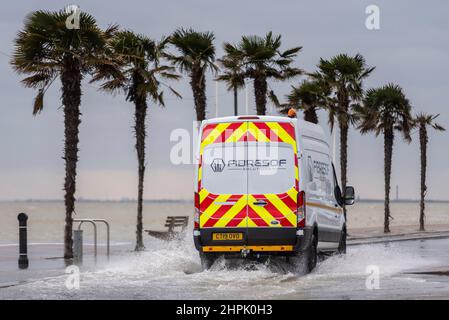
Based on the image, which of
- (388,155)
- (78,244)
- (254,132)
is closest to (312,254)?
(254,132)

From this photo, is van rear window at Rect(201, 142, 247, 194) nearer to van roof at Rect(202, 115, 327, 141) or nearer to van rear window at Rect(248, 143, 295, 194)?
van rear window at Rect(248, 143, 295, 194)

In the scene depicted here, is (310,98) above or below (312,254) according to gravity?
above

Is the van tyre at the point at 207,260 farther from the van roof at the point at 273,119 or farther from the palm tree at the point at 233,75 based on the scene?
the palm tree at the point at 233,75

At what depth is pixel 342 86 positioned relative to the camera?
138 feet

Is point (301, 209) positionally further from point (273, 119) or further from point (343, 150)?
point (343, 150)

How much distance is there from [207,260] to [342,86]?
24864 millimetres

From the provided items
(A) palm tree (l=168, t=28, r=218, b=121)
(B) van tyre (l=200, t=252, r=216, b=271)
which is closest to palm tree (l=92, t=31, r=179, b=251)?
(A) palm tree (l=168, t=28, r=218, b=121)

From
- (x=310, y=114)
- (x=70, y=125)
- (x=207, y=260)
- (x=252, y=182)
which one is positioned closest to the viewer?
(x=252, y=182)

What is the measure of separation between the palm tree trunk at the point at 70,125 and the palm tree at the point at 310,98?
17487 mm

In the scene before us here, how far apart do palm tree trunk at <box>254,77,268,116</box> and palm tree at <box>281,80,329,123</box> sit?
369 cm

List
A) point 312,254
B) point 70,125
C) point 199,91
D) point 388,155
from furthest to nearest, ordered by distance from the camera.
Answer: point 388,155 → point 199,91 → point 70,125 → point 312,254

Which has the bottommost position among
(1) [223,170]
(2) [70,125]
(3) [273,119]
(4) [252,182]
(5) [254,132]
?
(4) [252,182]
